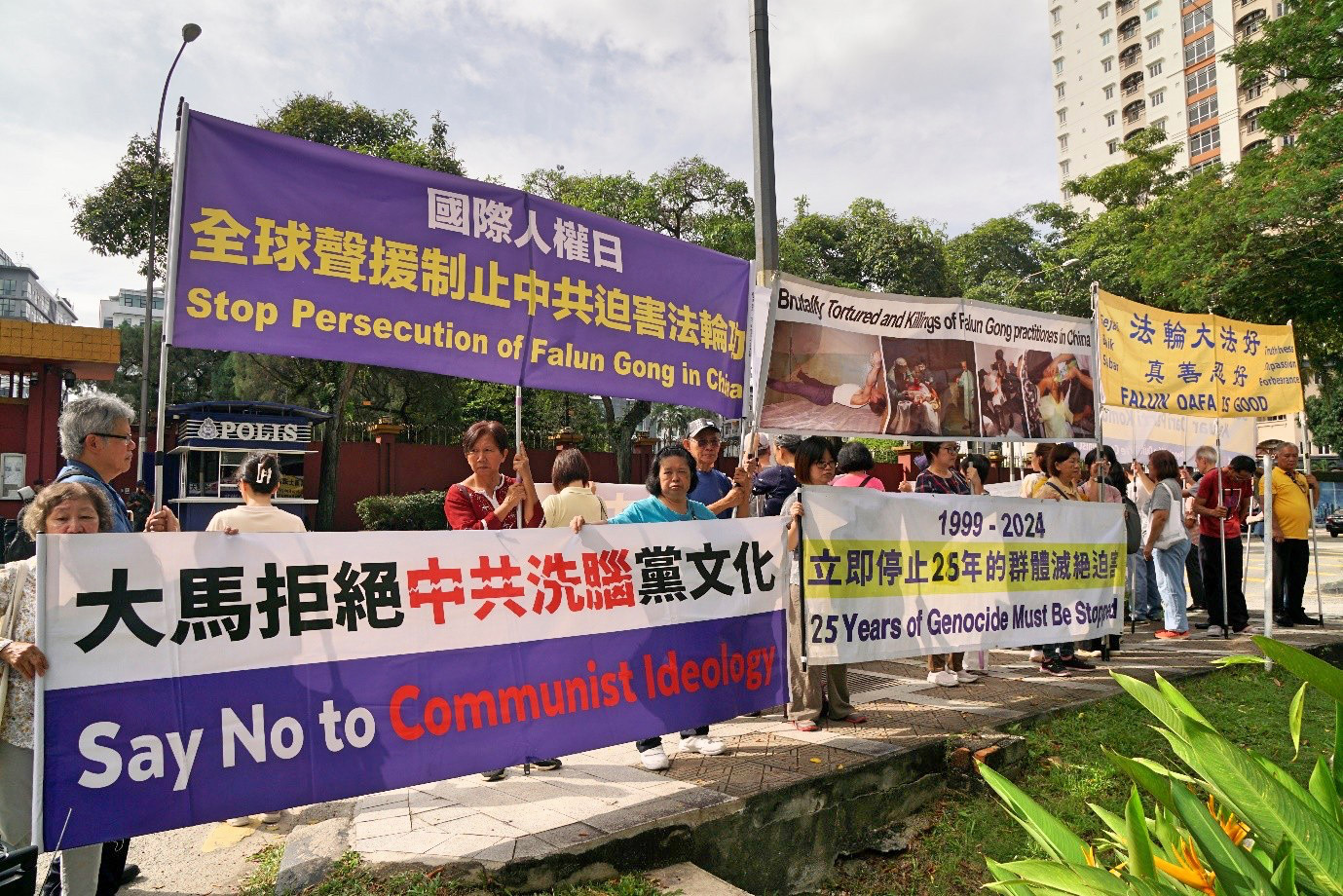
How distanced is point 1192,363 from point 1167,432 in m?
5.15

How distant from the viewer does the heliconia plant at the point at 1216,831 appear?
1.26 m

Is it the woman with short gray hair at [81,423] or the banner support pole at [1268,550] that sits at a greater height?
the woman with short gray hair at [81,423]

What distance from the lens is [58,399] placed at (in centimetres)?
1964

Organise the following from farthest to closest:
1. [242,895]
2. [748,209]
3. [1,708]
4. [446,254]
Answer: [748,209] → [446,254] → [242,895] → [1,708]

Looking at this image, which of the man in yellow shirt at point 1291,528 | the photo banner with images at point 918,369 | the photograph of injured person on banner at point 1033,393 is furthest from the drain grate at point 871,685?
the man in yellow shirt at point 1291,528

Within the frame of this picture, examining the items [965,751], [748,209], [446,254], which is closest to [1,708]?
[446,254]

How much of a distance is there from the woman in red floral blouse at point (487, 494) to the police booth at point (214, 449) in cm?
1451

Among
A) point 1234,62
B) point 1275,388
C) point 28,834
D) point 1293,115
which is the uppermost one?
point 1234,62

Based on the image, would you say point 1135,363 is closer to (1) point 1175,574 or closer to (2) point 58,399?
(1) point 1175,574

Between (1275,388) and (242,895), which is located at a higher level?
(1275,388)

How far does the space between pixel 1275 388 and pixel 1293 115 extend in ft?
16.1

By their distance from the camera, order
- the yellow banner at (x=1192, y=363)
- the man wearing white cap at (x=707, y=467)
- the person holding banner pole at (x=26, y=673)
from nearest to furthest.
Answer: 1. the person holding banner pole at (x=26, y=673)
2. the man wearing white cap at (x=707, y=467)
3. the yellow banner at (x=1192, y=363)

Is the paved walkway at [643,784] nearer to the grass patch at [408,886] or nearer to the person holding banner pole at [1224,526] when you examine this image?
the grass patch at [408,886]

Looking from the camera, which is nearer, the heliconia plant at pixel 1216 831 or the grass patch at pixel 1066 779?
the heliconia plant at pixel 1216 831
